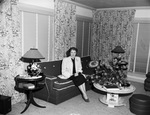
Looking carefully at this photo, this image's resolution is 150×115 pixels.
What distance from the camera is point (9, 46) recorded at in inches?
151

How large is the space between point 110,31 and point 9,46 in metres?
4.44

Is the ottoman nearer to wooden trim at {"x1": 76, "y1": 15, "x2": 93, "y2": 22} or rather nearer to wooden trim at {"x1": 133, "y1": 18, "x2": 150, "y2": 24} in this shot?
wooden trim at {"x1": 133, "y1": 18, "x2": 150, "y2": 24}

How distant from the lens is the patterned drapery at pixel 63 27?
17.1 feet

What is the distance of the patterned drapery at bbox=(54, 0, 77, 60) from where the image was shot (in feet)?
17.1

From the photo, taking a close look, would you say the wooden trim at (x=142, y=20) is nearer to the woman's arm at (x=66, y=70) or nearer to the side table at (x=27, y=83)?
the woman's arm at (x=66, y=70)

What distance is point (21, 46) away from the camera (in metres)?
4.18

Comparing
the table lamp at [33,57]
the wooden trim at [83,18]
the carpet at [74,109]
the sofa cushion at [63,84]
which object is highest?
the wooden trim at [83,18]

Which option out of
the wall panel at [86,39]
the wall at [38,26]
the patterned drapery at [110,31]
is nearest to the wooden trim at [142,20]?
the patterned drapery at [110,31]

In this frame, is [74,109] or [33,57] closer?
[33,57]

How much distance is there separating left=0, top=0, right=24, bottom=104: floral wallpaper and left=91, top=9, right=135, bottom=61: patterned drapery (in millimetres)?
4063

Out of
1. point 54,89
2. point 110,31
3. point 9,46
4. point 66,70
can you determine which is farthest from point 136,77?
point 9,46

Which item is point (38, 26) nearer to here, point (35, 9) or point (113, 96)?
point (35, 9)

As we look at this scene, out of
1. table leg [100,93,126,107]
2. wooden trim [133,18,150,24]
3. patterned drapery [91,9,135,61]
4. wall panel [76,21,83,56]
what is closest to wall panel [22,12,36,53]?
wall panel [76,21,83,56]

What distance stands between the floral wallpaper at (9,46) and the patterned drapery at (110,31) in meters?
4.06
